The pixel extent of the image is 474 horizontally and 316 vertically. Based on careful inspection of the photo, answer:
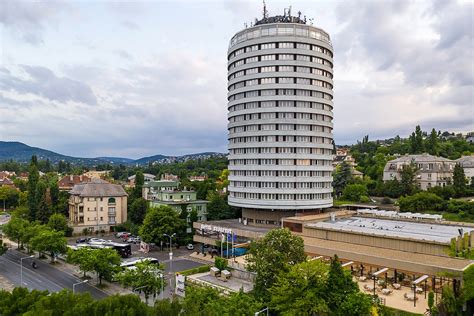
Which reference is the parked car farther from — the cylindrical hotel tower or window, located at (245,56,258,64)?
window, located at (245,56,258,64)

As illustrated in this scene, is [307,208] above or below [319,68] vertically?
below

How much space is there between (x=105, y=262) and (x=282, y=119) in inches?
1659

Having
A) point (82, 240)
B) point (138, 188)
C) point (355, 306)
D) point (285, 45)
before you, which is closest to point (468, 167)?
point (285, 45)

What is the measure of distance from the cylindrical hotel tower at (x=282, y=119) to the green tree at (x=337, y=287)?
132 feet

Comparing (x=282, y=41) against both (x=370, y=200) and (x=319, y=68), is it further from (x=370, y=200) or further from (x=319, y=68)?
(x=370, y=200)

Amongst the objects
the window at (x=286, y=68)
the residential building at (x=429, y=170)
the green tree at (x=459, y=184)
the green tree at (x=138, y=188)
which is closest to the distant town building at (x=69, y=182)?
the green tree at (x=138, y=188)

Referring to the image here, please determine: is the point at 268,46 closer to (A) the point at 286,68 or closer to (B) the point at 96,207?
(A) the point at 286,68

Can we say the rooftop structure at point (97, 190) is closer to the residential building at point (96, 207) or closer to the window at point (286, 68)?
the residential building at point (96, 207)

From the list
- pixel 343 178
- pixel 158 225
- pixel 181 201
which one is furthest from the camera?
pixel 343 178

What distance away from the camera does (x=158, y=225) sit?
267 ft

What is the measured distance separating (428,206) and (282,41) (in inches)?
1997

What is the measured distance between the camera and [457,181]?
101m

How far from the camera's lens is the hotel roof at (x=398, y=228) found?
54.7m

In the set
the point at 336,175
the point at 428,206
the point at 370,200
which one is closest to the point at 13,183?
the point at 336,175
